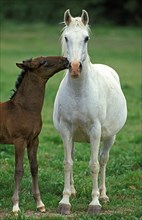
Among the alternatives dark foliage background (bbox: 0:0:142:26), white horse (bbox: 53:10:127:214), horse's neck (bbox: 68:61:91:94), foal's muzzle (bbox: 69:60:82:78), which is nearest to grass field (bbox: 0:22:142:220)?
white horse (bbox: 53:10:127:214)

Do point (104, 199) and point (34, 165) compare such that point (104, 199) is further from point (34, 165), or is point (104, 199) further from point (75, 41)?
point (75, 41)

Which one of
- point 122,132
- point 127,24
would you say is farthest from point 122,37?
point 122,132

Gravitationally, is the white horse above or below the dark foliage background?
below

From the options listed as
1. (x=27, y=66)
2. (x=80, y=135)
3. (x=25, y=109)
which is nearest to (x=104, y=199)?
(x=80, y=135)

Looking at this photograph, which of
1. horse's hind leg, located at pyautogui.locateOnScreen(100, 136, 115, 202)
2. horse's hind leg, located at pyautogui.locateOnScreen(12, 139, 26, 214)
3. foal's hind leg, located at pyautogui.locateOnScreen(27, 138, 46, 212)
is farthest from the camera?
horse's hind leg, located at pyautogui.locateOnScreen(100, 136, 115, 202)

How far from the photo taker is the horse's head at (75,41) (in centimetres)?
720

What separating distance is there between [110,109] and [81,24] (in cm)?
129

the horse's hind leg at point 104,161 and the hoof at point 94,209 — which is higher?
the horse's hind leg at point 104,161

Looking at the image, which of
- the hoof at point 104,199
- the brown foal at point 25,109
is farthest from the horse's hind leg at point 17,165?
the hoof at point 104,199

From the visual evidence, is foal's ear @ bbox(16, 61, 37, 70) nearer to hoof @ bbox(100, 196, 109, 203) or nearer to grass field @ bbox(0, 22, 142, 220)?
grass field @ bbox(0, 22, 142, 220)

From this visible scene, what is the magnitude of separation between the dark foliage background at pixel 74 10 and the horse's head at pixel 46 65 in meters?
35.8

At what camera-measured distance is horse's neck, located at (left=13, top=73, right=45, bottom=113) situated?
292 inches

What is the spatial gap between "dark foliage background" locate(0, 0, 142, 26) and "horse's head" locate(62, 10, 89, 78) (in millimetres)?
35543

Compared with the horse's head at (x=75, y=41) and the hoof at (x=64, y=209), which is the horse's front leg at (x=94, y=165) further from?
the horse's head at (x=75, y=41)
